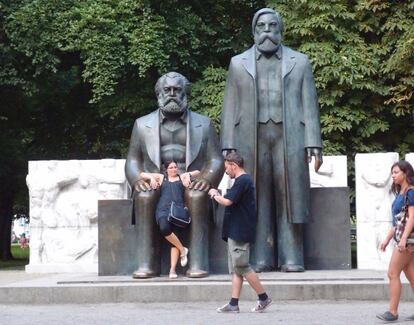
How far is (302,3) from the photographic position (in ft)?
77.0

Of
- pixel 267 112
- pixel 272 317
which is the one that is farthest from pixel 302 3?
pixel 272 317

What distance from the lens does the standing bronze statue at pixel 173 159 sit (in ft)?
41.5

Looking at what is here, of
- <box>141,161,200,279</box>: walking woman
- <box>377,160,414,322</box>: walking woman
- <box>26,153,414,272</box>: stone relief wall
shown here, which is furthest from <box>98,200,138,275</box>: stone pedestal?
<box>26,153,414,272</box>: stone relief wall

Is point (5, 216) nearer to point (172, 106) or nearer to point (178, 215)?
point (172, 106)

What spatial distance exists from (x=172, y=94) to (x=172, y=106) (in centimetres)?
15

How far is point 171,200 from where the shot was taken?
41.1ft

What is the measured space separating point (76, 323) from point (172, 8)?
648 inches

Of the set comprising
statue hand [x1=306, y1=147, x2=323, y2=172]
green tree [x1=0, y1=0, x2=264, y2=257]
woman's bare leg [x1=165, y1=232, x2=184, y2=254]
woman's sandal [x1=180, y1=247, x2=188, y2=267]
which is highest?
green tree [x1=0, y1=0, x2=264, y2=257]

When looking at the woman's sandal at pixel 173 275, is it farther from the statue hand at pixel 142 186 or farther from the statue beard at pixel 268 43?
the statue beard at pixel 268 43

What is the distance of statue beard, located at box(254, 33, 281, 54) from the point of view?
1329 cm

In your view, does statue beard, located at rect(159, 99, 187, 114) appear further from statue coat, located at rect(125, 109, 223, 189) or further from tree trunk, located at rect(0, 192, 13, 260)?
tree trunk, located at rect(0, 192, 13, 260)

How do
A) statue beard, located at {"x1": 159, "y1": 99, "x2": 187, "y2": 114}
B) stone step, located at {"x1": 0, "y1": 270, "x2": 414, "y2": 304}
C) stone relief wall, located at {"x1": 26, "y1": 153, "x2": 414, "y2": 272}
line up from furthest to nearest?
stone relief wall, located at {"x1": 26, "y1": 153, "x2": 414, "y2": 272}
statue beard, located at {"x1": 159, "y1": 99, "x2": 187, "y2": 114}
stone step, located at {"x1": 0, "y1": 270, "x2": 414, "y2": 304}

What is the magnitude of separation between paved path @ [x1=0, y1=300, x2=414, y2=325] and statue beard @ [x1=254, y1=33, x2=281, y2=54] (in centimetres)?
345

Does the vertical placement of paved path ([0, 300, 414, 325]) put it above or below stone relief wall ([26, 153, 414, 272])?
below
